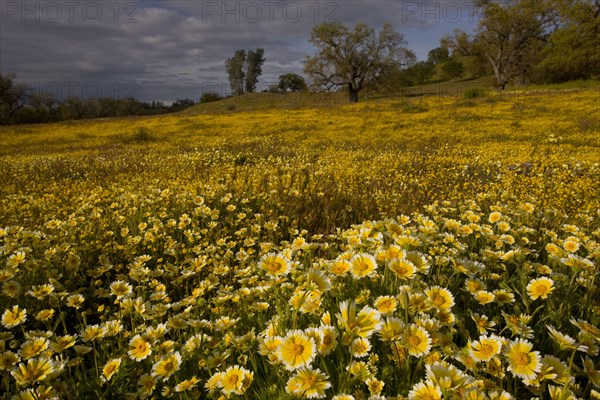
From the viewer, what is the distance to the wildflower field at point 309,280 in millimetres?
1562

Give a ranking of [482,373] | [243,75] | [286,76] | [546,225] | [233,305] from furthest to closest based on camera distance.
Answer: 1. [243,75]
2. [286,76]
3. [546,225]
4. [233,305]
5. [482,373]

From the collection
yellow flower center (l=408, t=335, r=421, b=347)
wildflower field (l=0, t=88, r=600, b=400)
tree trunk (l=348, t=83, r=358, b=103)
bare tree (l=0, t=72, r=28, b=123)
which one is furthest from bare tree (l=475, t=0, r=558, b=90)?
bare tree (l=0, t=72, r=28, b=123)

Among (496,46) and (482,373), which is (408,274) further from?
(496,46)

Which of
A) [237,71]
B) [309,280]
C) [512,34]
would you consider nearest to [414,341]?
[309,280]

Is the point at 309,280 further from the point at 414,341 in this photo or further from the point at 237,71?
the point at 237,71

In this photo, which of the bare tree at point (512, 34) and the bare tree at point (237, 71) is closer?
the bare tree at point (512, 34)

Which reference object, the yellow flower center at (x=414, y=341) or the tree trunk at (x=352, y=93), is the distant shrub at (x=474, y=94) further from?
the yellow flower center at (x=414, y=341)

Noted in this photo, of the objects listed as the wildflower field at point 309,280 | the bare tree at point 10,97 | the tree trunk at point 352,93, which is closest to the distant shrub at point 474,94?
the wildflower field at point 309,280

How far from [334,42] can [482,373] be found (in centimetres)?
5304

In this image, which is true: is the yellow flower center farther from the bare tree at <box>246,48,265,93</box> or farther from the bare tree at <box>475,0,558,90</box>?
the bare tree at <box>246,48,265,93</box>

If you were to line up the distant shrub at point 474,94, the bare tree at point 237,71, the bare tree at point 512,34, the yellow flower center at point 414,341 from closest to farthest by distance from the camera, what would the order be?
the yellow flower center at point 414,341
the distant shrub at point 474,94
the bare tree at point 512,34
the bare tree at point 237,71

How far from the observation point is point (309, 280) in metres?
1.71

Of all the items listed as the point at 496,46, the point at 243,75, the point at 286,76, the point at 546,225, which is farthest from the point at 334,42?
the point at 243,75

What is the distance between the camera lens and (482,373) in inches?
66.6
